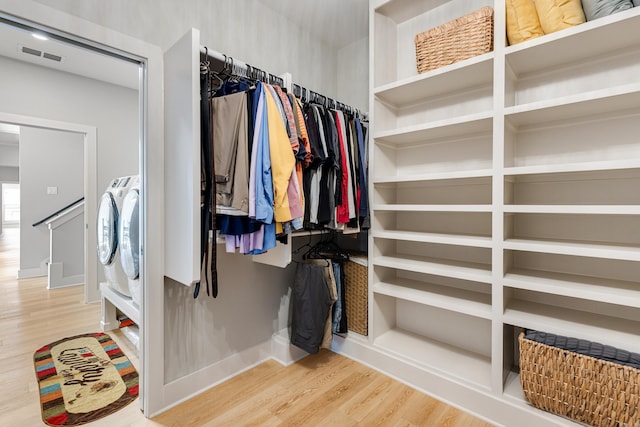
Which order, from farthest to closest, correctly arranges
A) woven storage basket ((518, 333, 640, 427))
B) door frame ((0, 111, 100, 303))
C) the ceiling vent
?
door frame ((0, 111, 100, 303)), the ceiling vent, woven storage basket ((518, 333, 640, 427))

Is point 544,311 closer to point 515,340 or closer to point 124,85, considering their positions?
point 515,340

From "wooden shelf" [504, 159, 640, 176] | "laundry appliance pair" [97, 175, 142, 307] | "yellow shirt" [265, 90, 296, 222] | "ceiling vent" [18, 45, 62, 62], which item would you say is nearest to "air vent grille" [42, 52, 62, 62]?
"ceiling vent" [18, 45, 62, 62]

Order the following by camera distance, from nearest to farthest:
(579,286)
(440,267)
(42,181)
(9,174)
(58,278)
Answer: (579,286) → (440,267) → (58,278) → (42,181) → (9,174)

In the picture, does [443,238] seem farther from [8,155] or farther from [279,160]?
[8,155]

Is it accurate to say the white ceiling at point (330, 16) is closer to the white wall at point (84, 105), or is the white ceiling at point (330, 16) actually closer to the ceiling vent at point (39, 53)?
the ceiling vent at point (39, 53)

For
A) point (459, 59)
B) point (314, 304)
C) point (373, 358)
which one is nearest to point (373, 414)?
point (373, 358)

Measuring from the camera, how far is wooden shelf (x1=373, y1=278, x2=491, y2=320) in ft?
5.64

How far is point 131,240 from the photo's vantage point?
88.1 inches

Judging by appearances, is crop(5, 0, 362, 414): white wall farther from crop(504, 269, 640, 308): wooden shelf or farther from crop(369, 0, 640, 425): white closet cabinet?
crop(504, 269, 640, 308): wooden shelf

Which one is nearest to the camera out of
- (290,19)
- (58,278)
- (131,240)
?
(131,240)

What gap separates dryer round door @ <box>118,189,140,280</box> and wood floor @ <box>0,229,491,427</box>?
685 mm

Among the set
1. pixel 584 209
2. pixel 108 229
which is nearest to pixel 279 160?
pixel 584 209

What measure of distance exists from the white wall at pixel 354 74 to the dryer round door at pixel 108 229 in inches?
87.9

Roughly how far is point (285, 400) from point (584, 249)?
1695 millimetres
